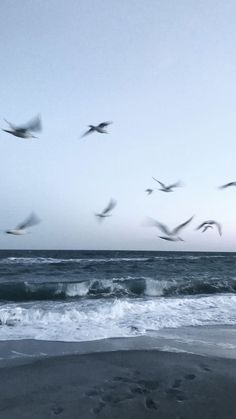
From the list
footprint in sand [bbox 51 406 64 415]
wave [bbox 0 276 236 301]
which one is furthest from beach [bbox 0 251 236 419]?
wave [bbox 0 276 236 301]

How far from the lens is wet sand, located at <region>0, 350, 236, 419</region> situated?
444 centimetres

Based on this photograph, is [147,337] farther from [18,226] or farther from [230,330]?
[18,226]

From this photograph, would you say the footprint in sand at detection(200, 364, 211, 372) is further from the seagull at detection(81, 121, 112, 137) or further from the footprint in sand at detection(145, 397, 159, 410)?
the seagull at detection(81, 121, 112, 137)

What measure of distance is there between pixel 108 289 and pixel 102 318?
7.72 meters

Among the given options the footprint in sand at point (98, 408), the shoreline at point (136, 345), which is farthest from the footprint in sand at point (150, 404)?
the shoreline at point (136, 345)

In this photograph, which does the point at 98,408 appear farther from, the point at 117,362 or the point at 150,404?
the point at 117,362

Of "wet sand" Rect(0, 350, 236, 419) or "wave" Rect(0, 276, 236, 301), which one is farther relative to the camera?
"wave" Rect(0, 276, 236, 301)

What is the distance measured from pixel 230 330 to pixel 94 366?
4.39 metres

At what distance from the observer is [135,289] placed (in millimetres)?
18438

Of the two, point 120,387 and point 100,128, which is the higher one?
point 100,128

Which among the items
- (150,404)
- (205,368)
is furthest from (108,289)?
(150,404)

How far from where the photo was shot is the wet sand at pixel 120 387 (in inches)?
175

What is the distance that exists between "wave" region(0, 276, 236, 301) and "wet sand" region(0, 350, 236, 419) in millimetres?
8995

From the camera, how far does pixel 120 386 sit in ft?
17.1
